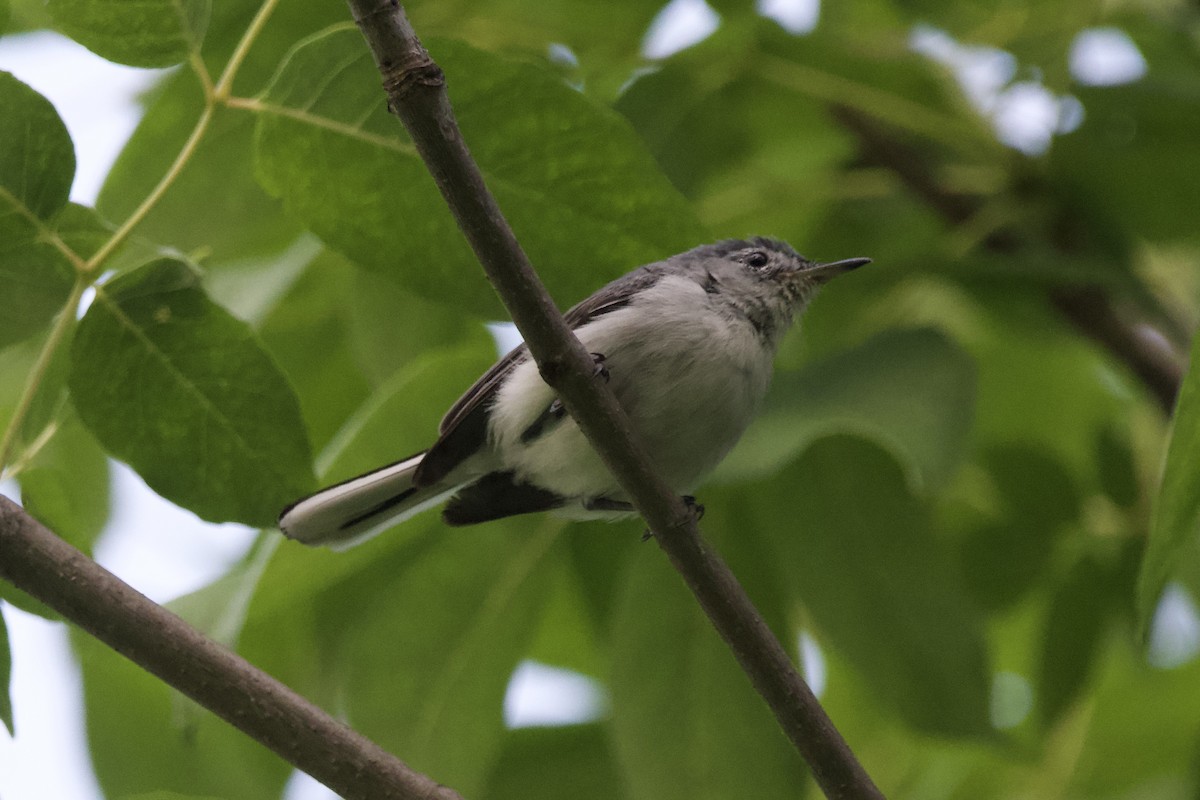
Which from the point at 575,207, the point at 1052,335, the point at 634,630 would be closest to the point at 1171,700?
the point at 1052,335

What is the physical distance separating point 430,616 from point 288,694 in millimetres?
741

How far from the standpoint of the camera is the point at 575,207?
7.09 ft

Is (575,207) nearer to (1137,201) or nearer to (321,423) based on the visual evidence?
(321,423)

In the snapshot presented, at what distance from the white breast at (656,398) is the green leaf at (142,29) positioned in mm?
875

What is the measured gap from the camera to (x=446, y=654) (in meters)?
2.57

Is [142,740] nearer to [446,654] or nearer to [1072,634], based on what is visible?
[446,654]

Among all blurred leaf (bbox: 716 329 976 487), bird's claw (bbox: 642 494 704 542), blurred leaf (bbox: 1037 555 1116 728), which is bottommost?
blurred leaf (bbox: 1037 555 1116 728)

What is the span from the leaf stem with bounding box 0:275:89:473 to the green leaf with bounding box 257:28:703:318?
34 centimetres

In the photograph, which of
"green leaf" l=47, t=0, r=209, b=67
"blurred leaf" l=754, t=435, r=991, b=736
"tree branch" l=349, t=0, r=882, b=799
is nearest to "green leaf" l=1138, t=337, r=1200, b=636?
"tree branch" l=349, t=0, r=882, b=799

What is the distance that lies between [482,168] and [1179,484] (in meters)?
1.14

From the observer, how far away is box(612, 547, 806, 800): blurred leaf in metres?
2.45

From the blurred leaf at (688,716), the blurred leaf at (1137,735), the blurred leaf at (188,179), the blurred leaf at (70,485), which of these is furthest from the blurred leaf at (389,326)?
the blurred leaf at (1137,735)

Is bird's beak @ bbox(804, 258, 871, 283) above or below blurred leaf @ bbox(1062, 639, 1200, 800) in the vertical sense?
above

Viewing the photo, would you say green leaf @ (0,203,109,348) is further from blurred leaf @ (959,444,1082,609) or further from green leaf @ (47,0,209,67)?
blurred leaf @ (959,444,1082,609)
